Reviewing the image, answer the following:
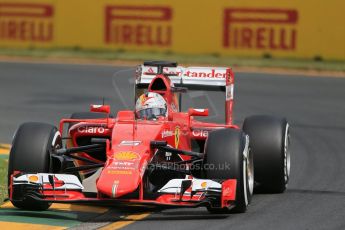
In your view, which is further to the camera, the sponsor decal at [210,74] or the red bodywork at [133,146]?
the sponsor decal at [210,74]

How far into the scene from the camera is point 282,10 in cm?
2847

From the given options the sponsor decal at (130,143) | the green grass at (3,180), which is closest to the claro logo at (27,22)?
the green grass at (3,180)

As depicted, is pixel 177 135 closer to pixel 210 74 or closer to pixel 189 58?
pixel 210 74

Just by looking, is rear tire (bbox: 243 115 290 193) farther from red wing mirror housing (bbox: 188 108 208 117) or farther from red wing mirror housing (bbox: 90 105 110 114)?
red wing mirror housing (bbox: 90 105 110 114)

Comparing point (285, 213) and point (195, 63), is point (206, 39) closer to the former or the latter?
point (195, 63)

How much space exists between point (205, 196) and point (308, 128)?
339 inches

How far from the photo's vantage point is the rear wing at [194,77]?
12984 mm

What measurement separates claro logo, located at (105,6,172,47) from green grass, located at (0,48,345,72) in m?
0.36

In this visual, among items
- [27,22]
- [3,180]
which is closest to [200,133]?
[3,180]

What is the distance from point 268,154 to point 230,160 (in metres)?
1.58

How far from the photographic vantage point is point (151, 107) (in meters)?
11.8

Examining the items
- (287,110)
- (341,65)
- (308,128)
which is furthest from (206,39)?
(308,128)

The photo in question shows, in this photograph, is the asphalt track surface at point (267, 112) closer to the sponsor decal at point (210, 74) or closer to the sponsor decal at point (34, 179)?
the sponsor decal at point (34, 179)

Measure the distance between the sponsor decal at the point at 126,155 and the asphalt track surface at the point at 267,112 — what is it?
0.62m
